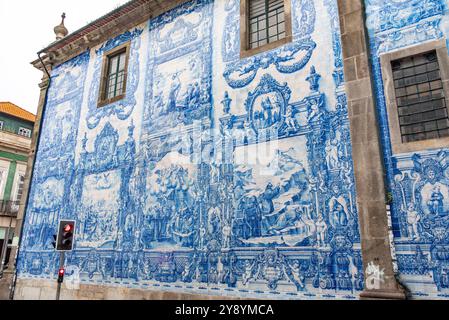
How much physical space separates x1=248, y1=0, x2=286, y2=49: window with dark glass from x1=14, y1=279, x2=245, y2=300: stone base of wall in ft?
15.6

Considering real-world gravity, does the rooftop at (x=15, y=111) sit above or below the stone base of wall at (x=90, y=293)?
above

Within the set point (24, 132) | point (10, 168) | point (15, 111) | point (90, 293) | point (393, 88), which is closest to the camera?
point (393, 88)

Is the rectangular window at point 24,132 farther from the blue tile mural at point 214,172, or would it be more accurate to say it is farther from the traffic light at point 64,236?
the traffic light at point 64,236

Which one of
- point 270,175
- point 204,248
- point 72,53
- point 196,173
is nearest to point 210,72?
point 196,173

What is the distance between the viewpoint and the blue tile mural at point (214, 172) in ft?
16.6

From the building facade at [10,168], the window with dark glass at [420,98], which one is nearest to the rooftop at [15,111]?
the building facade at [10,168]

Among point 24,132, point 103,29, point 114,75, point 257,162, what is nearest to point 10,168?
point 24,132

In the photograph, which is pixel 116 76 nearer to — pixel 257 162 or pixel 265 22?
pixel 265 22

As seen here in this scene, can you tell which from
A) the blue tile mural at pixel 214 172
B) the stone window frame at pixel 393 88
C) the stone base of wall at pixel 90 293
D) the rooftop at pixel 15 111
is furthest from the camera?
the rooftop at pixel 15 111

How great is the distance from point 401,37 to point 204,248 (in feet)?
15.0

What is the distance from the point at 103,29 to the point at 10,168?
12.9 metres

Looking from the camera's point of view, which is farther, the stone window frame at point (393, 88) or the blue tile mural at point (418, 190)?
the stone window frame at point (393, 88)

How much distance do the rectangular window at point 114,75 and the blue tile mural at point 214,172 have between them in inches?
12.4

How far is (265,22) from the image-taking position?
6.79 metres
